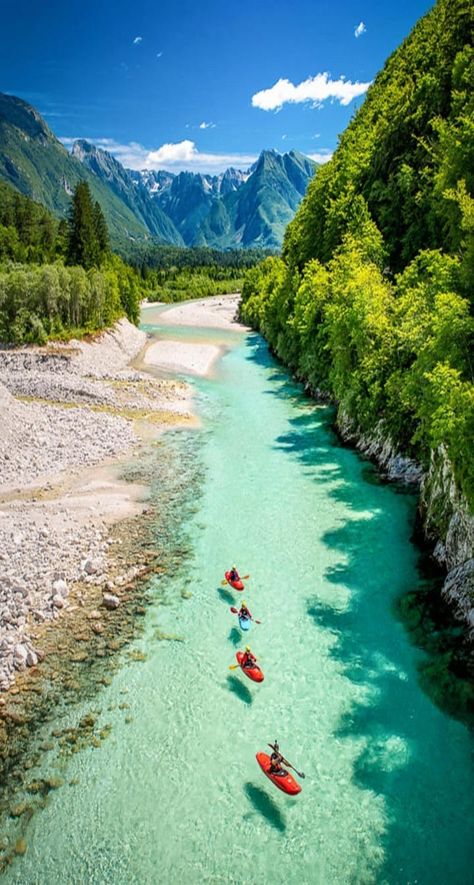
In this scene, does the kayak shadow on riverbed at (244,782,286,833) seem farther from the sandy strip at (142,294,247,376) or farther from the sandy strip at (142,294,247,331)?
the sandy strip at (142,294,247,331)

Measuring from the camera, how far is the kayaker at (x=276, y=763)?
46.8ft

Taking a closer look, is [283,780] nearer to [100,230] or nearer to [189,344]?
[189,344]

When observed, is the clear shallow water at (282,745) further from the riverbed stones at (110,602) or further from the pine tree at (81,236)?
the pine tree at (81,236)

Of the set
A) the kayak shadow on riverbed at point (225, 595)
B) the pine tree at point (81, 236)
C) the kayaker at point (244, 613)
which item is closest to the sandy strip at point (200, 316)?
the pine tree at point (81, 236)

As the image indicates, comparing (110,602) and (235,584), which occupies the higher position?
(235,584)

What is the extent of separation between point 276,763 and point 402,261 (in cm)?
4583

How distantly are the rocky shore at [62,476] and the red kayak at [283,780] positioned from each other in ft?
29.7

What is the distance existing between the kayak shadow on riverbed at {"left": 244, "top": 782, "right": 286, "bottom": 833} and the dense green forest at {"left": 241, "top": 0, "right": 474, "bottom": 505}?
11673 millimetres

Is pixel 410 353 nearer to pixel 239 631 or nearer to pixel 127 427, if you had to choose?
pixel 239 631

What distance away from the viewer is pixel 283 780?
14031 millimetres

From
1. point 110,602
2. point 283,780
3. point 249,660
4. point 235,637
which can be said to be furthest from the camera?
point 110,602

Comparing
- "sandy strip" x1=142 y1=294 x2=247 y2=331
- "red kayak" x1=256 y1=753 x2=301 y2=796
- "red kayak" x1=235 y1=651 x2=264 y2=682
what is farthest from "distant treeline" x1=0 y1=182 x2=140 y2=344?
"red kayak" x1=256 y1=753 x2=301 y2=796

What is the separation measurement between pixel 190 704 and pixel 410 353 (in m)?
22.6

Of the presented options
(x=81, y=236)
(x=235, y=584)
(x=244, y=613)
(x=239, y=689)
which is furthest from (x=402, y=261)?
(x=81, y=236)
